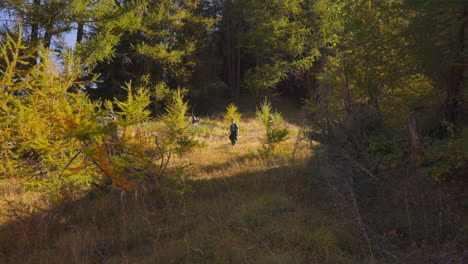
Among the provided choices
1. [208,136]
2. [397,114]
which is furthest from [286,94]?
[397,114]

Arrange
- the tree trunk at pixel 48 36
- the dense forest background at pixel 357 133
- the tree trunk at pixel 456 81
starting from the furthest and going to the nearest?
the tree trunk at pixel 48 36 < the tree trunk at pixel 456 81 < the dense forest background at pixel 357 133

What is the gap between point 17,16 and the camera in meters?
10.9

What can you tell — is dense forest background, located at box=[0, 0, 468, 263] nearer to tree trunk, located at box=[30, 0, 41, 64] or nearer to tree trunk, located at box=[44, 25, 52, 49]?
tree trunk, located at box=[30, 0, 41, 64]

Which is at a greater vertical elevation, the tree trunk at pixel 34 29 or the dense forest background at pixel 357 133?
the tree trunk at pixel 34 29

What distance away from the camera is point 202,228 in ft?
13.9

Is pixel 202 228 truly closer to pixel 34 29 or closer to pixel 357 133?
pixel 357 133

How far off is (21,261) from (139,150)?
2175 mm

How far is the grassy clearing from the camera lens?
11.1ft

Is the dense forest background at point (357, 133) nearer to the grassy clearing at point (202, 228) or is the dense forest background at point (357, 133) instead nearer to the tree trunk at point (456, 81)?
the tree trunk at point (456, 81)

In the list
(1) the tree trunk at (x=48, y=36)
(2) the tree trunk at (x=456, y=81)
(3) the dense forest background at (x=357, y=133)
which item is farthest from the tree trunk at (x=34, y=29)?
(2) the tree trunk at (x=456, y=81)

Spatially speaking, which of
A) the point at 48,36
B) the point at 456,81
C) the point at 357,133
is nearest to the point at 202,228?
the point at 357,133

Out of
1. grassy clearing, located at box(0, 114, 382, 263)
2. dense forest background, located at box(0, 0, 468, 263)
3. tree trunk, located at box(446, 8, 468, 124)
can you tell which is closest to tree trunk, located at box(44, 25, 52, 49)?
dense forest background, located at box(0, 0, 468, 263)

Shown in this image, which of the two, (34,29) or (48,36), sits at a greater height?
(34,29)

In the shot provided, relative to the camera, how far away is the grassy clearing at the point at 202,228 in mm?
3391
